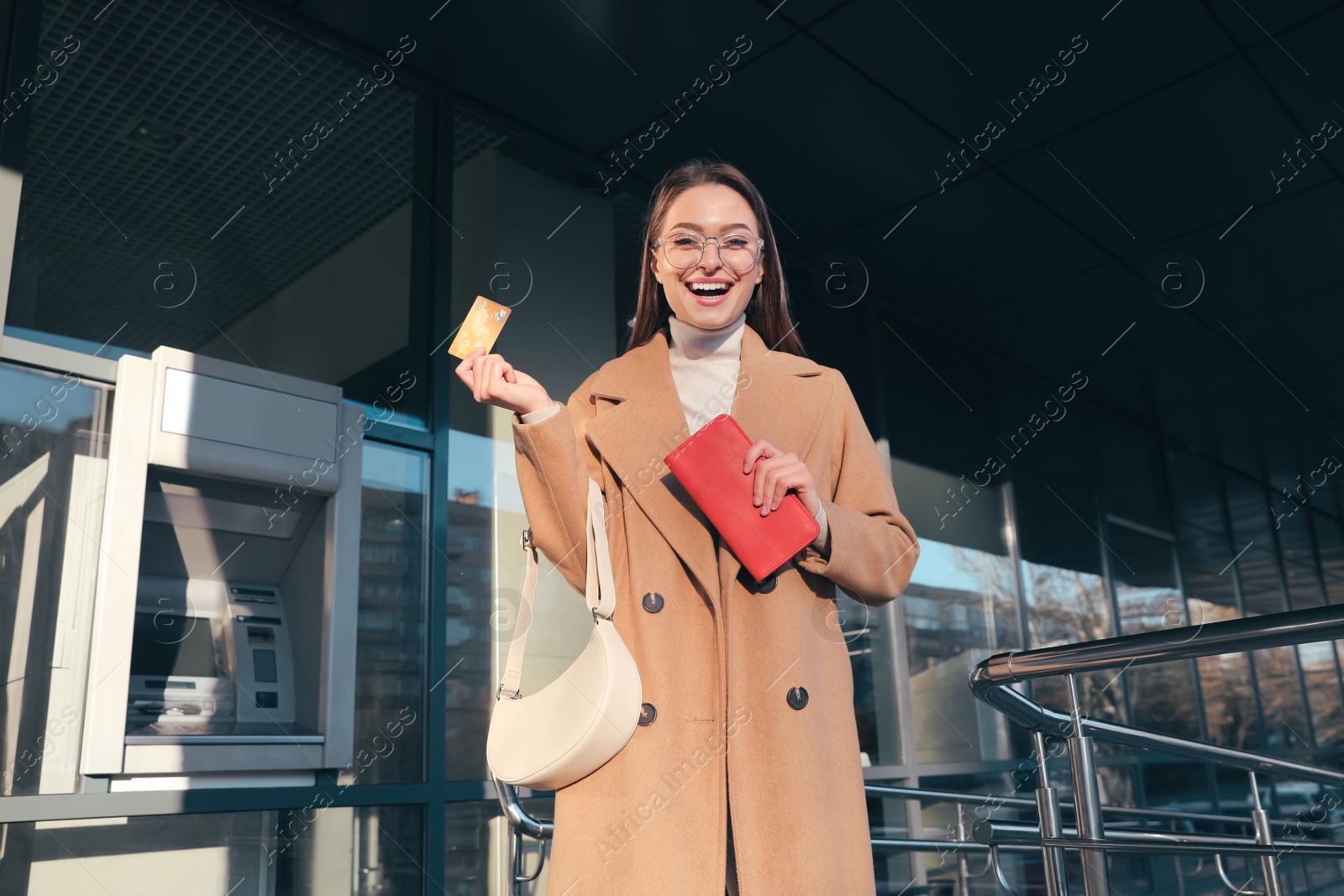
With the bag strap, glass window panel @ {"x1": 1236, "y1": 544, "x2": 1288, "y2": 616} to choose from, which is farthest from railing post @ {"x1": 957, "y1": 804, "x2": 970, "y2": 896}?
glass window panel @ {"x1": 1236, "y1": 544, "x2": 1288, "y2": 616}

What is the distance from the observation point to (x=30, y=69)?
2.77 m

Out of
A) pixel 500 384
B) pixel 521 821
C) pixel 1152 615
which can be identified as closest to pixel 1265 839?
pixel 521 821

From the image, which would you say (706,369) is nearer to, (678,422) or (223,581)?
(678,422)

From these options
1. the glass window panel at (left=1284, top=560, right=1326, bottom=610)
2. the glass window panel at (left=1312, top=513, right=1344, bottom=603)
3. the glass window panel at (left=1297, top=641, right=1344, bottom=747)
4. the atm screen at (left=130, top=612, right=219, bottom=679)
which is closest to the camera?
the atm screen at (left=130, top=612, right=219, bottom=679)

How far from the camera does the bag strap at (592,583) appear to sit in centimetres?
129

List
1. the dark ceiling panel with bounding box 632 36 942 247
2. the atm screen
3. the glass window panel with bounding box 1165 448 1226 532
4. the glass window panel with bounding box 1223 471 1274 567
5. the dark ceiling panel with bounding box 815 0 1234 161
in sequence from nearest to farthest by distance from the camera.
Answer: the atm screen → the dark ceiling panel with bounding box 815 0 1234 161 → the dark ceiling panel with bounding box 632 36 942 247 → the glass window panel with bounding box 1165 448 1226 532 → the glass window panel with bounding box 1223 471 1274 567

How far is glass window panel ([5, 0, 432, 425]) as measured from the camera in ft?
9.35

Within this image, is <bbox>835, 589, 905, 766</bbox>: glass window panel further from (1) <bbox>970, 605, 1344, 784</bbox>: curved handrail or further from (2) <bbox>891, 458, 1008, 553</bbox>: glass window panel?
(1) <bbox>970, 605, 1344, 784</bbox>: curved handrail

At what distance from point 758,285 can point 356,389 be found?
2.19 metres

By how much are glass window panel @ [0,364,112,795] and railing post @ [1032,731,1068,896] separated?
7.32 ft

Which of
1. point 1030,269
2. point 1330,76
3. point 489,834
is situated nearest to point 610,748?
point 489,834

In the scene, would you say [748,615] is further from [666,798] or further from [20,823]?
[20,823]

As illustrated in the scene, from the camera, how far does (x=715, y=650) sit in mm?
1381

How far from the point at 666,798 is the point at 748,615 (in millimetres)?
267
